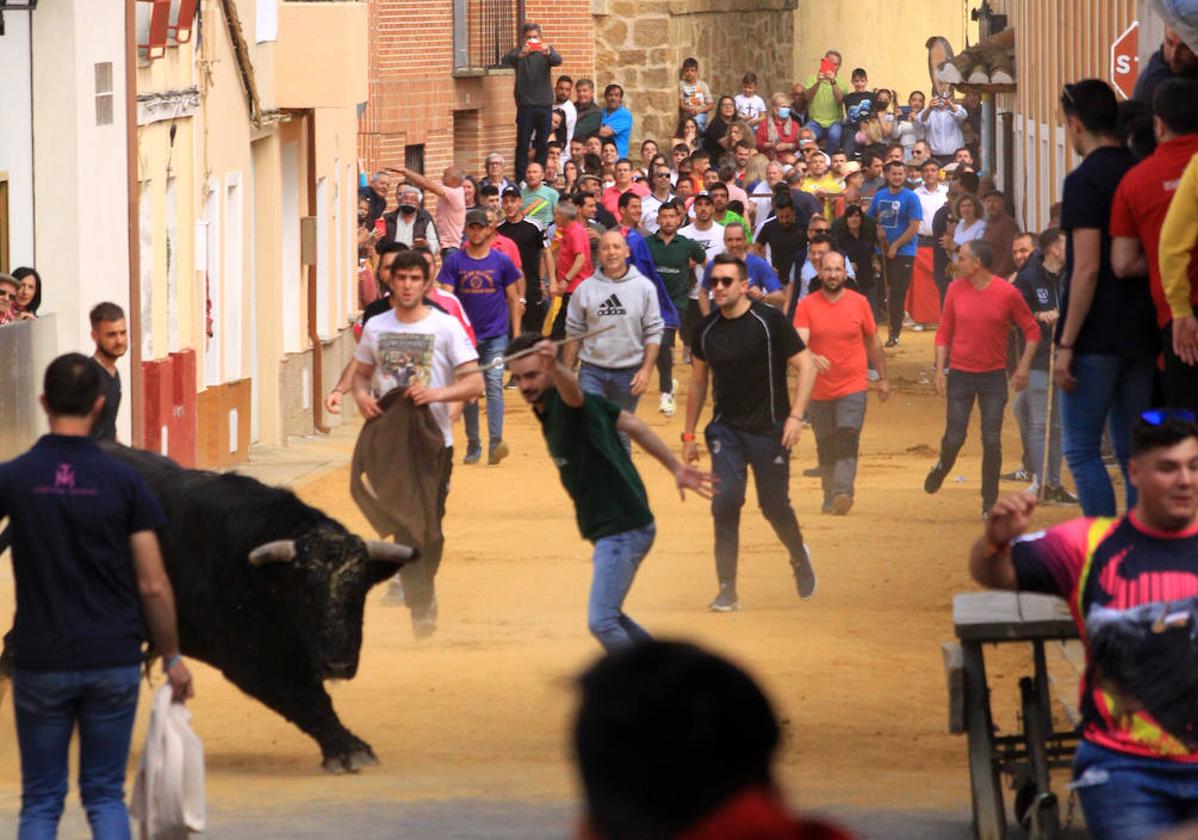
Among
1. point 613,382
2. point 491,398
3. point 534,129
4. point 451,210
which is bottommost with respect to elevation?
point 491,398

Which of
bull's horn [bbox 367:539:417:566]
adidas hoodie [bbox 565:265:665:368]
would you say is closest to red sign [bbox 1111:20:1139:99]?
adidas hoodie [bbox 565:265:665:368]

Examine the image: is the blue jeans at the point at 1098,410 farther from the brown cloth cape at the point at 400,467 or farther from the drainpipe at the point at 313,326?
the drainpipe at the point at 313,326

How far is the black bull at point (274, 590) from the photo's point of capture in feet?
32.8

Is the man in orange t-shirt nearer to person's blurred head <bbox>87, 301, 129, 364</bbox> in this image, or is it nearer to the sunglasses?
person's blurred head <bbox>87, 301, 129, 364</bbox>

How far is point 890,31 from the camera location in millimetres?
58781

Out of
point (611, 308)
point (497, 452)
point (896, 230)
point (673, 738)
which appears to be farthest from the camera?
point (896, 230)

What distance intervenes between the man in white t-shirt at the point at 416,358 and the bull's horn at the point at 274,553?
3228 mm

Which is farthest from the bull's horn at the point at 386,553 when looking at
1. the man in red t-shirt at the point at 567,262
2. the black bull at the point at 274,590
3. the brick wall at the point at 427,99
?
the brick wall at the point at 427,99

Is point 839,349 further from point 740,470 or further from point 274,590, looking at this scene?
point 274,590

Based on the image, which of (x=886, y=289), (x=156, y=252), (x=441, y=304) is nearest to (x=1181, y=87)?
(x=441, y=304)

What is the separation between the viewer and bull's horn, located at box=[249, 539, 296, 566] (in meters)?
9.91

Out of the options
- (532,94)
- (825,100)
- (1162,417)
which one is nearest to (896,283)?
(532,94)

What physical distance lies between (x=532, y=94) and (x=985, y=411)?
2419 centimetres

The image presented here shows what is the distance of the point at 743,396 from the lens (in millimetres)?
13852
